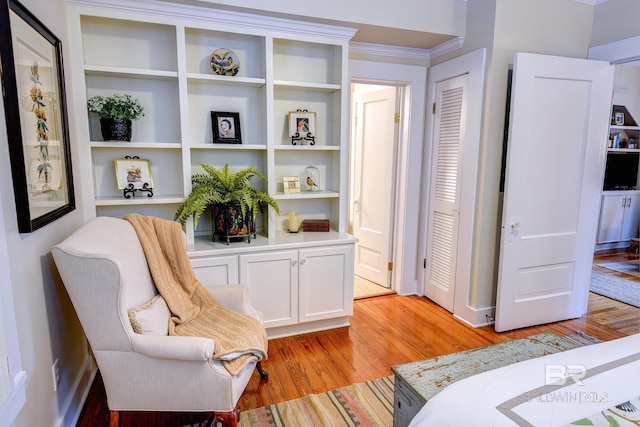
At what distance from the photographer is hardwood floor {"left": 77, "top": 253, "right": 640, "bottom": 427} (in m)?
2.14

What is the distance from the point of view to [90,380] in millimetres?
2234

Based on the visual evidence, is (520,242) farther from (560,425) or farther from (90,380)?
(90,380)

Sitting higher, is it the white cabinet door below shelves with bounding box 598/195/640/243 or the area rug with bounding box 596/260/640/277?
the white cabinet door below shelves with bounding box 598/195/640/243

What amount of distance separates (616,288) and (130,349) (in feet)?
15.2

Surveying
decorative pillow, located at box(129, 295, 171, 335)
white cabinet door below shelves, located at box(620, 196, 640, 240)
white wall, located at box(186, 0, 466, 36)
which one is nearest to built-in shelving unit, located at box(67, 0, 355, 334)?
white wall, located at box(186, 0, 466, 36)

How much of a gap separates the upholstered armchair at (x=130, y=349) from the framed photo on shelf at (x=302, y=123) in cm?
164

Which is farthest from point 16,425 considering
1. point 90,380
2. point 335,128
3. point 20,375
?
point 335,128

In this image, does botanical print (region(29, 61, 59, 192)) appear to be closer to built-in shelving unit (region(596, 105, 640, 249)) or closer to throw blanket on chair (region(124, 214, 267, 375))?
throw blanket on chair (region(124, 214, 267, 375))

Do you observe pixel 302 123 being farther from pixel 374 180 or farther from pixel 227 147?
pixel 374 180

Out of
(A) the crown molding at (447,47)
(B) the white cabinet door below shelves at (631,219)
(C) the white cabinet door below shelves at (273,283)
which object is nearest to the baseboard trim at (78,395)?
(C) the white cabinet door below shelves at (273,283)

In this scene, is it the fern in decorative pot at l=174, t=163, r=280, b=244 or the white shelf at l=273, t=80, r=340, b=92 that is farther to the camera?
the white shelf at l=273, t=80, r=340, b=92

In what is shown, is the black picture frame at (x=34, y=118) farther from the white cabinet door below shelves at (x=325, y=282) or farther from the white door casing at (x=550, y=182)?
the white door casing at (x=550, y=182)

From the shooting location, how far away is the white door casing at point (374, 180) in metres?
3.65

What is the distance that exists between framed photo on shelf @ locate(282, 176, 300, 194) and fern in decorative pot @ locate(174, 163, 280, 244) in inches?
12.8
